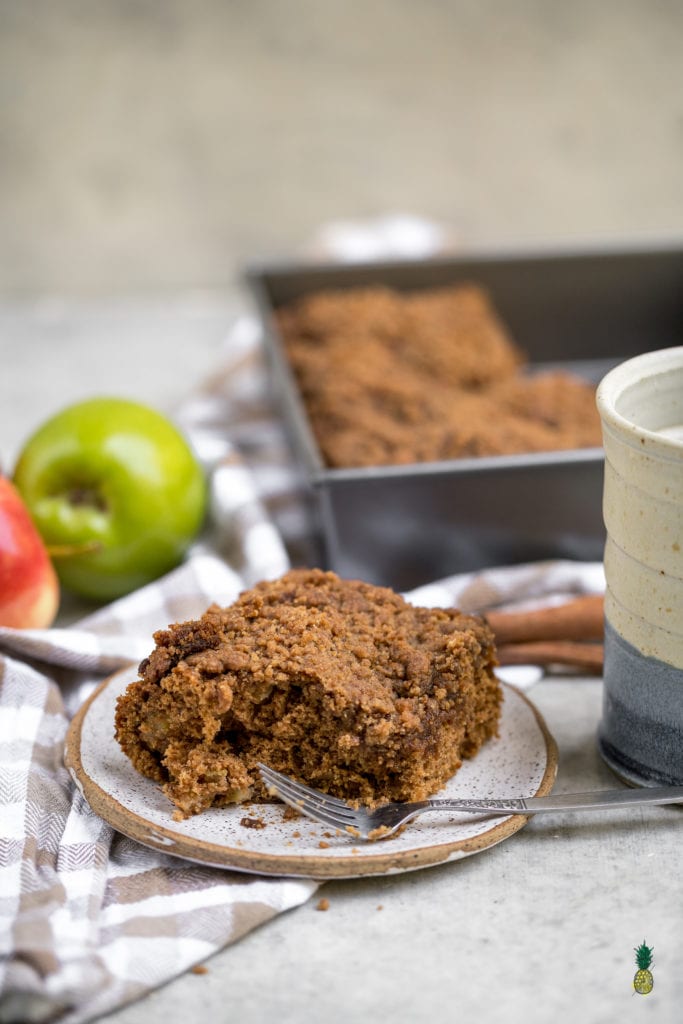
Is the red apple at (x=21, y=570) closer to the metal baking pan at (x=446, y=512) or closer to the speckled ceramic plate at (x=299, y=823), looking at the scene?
the speckled ceramic plate at (x=299, y=823)

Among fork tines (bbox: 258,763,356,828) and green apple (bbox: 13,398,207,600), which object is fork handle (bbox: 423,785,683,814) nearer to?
fork tines (bbox: 258,763,356,828)

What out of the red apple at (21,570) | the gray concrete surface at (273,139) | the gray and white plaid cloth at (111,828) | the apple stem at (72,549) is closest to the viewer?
the gray and white plaid cloth at (111,828)

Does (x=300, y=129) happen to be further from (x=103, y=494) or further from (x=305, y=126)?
(x=103, y=494)

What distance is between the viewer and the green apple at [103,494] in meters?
1.63

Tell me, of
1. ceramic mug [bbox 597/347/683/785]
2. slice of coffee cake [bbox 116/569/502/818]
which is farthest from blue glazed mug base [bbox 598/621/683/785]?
slice of coffee cake [bbox 116/569/502/818]

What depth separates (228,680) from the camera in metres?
1.12

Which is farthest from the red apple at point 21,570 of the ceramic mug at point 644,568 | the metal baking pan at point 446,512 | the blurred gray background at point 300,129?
the blurred gray background at point 300,129

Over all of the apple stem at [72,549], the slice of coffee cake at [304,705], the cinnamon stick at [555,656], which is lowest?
the cinnamon stick at [555,656]

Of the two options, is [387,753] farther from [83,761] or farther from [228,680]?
[83,761]

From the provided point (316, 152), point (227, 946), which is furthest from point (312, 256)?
point (227, 946)

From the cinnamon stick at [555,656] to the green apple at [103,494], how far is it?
0.55 m

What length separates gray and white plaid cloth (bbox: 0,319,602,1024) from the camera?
962mm

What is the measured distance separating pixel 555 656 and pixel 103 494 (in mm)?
691

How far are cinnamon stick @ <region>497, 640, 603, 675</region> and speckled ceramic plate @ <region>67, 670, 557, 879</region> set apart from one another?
213 millimetres
